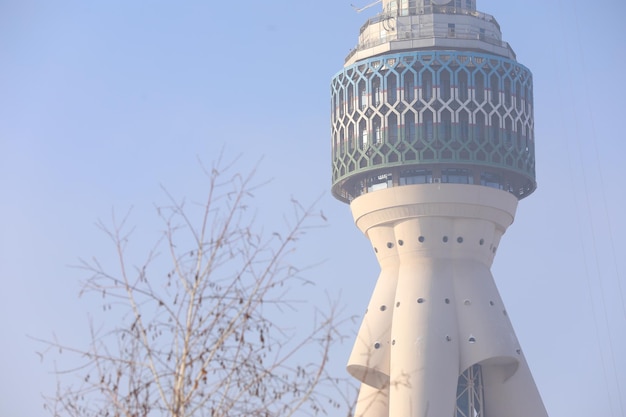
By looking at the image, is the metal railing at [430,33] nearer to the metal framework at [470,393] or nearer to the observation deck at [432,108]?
the observation deck at [432,108]

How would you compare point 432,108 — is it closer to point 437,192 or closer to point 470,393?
point 437,192

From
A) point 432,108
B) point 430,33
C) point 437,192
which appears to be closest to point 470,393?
point 437,192

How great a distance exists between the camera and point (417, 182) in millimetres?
78812

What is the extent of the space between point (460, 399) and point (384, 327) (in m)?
5.55

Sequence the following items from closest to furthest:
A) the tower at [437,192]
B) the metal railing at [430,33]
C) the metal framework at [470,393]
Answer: the tower at [437,192]
the metal framework at [470,393]
the metal railing at [430,33]

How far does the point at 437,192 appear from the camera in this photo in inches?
3073

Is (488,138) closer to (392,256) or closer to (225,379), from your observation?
A: (392,256)

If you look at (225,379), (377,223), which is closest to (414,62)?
(377,223)

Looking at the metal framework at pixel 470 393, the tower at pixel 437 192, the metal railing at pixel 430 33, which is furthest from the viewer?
the metal railing at pixel 430 33

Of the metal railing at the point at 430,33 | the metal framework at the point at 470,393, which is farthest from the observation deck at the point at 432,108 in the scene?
the metal framework at the point at 470,393

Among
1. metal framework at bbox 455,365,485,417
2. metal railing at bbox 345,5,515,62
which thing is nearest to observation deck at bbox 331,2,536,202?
metal railing at bbox 345,5,515,62

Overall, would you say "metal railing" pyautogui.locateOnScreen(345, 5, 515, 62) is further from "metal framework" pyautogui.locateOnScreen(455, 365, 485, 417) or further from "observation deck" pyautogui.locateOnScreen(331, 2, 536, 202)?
"metal framework" pyautogui.locateOnScreen(455, 365, 485, 417)

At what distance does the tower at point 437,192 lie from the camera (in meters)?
76.4

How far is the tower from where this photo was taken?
251 ft
